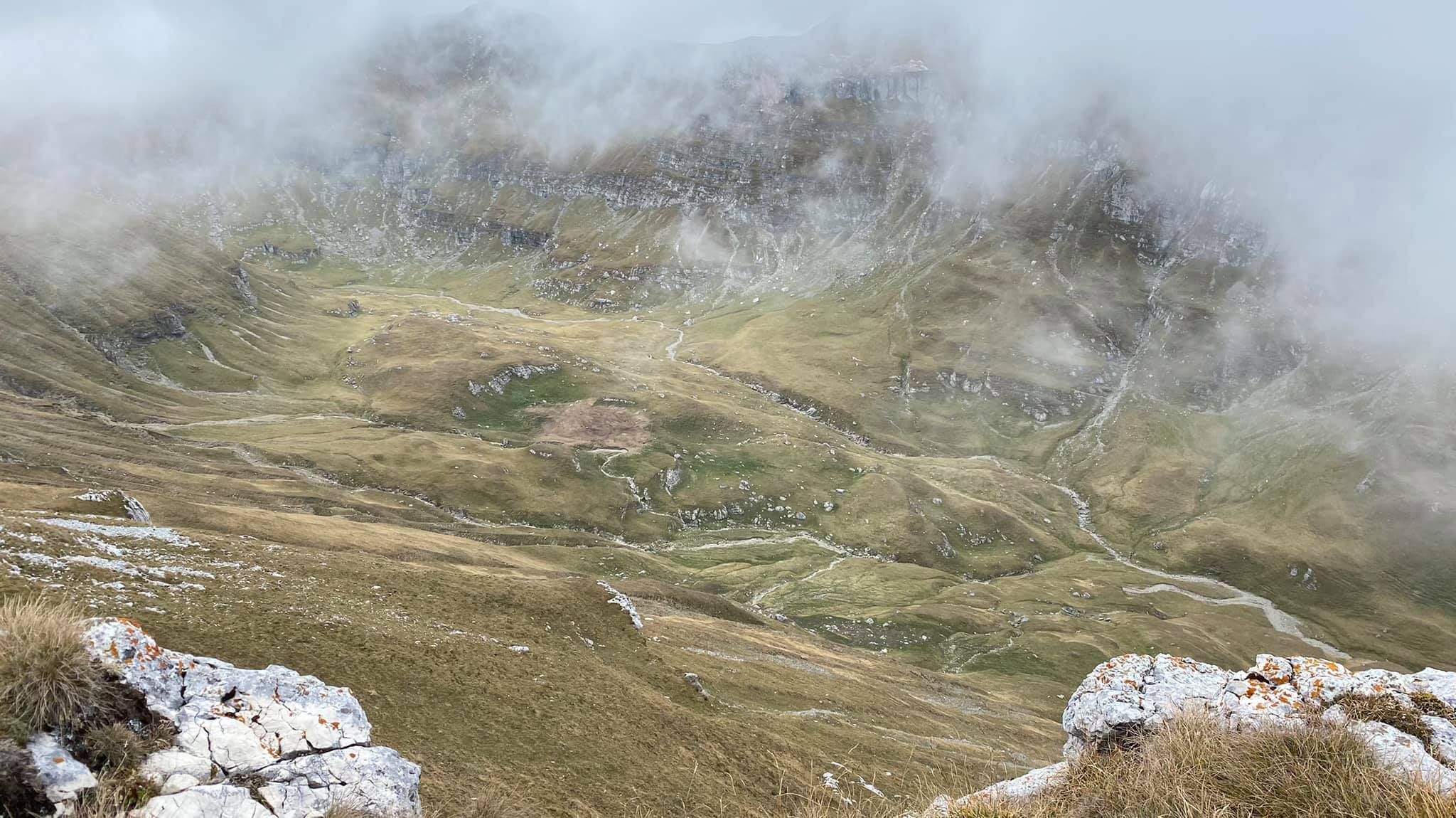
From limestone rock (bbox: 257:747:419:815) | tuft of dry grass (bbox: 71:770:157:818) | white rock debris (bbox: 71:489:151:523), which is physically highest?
tuft of dry grass (bbox: 71:770:157:818)

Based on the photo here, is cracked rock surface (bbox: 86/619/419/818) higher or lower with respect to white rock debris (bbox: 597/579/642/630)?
higher

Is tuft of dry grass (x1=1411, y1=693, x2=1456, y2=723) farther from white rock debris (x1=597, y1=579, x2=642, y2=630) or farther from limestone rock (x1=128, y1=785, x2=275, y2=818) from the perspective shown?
white rock debris (x1=597, y1=579, x2=642, y2=630)

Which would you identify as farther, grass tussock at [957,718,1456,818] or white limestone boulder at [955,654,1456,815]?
white limestone boulder at [955,654,1456,815]

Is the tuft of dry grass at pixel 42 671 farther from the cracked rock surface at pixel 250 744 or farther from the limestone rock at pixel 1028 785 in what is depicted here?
the limestone rock at pixel 1028 785

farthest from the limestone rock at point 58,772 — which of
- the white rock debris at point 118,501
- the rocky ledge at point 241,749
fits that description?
the white rock debris at point 118,501

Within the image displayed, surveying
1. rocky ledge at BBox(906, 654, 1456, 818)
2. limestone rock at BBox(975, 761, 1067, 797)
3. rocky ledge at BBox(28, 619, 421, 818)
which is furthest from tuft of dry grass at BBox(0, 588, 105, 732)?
limestone rock at BBox(975, 761, 1067, 797)

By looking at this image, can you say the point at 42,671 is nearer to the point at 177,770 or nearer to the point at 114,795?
the point at 177,770
